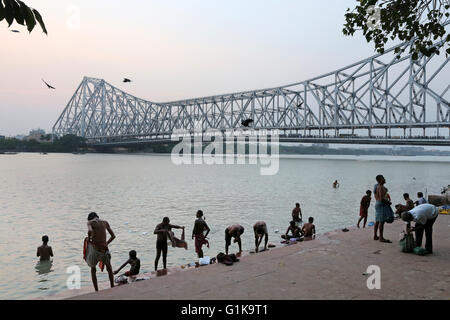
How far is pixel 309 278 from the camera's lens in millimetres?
5148

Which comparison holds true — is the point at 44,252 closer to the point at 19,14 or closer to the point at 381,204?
the point at 19,14

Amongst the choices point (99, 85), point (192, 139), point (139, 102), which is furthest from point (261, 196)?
point (99, 85)

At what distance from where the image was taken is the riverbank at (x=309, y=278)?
4.54 metres

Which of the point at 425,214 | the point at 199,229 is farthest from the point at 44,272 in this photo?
the point at 425,214

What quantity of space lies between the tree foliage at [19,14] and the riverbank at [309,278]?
130 inches

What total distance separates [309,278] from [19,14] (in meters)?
4.62

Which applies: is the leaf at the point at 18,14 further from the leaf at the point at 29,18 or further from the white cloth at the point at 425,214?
the white cloth at the point at 425,214

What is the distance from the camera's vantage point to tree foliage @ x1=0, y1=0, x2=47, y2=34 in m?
2.62

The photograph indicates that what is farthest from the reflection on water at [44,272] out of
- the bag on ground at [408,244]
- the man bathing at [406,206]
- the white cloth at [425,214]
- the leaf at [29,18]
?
the man bathing at [406,206]

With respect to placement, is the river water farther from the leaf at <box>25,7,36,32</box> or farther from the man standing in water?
the leaf at <box>25,7,36,32</box>

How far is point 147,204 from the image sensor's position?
19.4 meters

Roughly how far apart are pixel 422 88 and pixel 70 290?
79.7 meters
